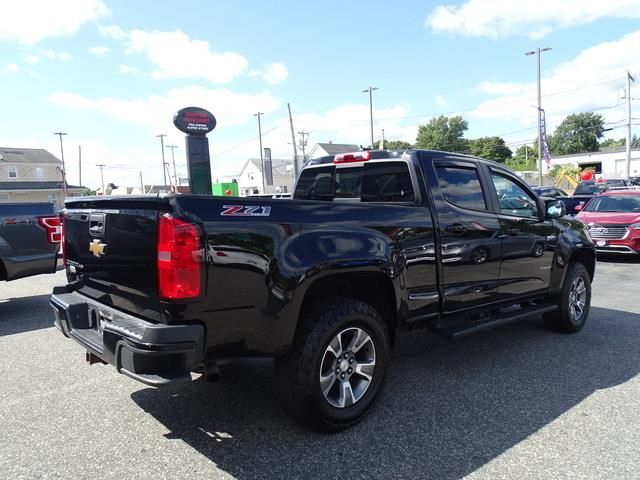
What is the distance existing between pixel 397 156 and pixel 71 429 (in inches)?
125

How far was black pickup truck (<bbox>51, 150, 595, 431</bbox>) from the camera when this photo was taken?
2557 millimetres

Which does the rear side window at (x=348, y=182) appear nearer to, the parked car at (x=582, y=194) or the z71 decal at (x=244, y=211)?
the z71 decal at (x=244, y=211)

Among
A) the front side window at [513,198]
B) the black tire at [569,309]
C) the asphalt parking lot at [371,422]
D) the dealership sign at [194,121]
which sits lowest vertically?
the asphalt parking lot at [371,422]

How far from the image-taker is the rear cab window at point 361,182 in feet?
→ 13.0

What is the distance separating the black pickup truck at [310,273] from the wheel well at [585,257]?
45.3 inches

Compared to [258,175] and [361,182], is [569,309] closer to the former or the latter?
[361,182]

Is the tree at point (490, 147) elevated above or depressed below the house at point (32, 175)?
above

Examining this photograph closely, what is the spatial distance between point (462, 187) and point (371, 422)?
2147 millimetres

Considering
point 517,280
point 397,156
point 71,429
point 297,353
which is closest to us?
point 297,353

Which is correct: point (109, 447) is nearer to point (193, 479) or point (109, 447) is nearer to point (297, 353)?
point (193, 479)

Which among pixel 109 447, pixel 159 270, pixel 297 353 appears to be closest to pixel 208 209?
pixel 159 270

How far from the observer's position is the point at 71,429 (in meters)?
3.24

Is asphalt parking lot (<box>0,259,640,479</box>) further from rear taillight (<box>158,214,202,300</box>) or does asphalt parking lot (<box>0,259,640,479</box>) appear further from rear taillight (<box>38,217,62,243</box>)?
rear taillight (<box>38,217,62,243</box>)

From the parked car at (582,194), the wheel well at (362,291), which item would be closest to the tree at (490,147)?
the parked car at (582,194)
